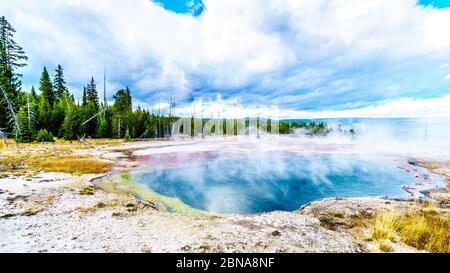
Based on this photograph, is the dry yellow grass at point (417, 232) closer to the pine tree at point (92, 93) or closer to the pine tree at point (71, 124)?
the pine tree at point (71, 124)

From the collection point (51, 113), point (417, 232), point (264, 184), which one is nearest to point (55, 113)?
point (51, 113)

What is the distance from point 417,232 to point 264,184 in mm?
A: 12716

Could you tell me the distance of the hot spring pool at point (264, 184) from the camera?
15008mm

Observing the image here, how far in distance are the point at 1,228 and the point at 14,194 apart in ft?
17.1

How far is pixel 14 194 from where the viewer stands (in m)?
11.5

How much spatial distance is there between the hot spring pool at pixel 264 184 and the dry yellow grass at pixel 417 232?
18.8 feet

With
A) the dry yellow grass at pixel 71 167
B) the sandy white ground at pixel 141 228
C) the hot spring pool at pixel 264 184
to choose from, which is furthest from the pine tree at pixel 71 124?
the sandy white ground at pixel 141 228

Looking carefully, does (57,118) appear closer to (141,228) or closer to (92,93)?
(92,93)
